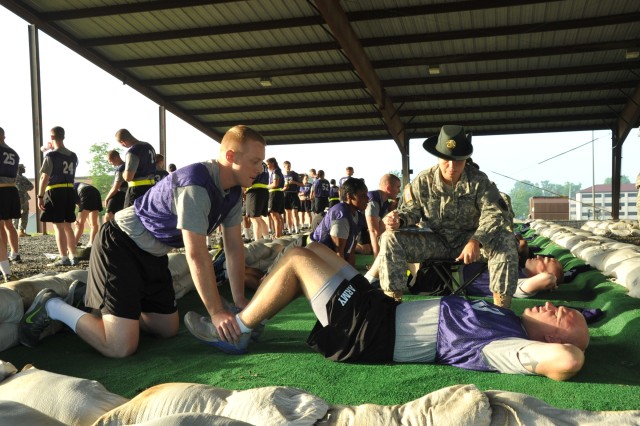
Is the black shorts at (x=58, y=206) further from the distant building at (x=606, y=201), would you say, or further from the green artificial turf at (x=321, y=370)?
the distant building at (x=606, y=201)

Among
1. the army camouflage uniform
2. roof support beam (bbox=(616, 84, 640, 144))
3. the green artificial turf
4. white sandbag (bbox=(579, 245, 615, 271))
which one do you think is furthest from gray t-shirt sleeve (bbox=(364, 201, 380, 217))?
roof support beam (bbox=(616, 84, 640, 144))

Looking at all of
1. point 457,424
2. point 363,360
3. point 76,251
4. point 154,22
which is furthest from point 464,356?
→ point 154,22

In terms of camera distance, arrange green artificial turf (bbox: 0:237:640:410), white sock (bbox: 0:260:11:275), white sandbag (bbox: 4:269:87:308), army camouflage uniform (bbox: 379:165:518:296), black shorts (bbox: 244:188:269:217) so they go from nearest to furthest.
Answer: green artificial turf (bbox: 0:237:640:410) → white sandbag (bbox: 4:269:87:308) → army camouflage uniform (bbox: 379:165:518:296) → white sock (bbox: 0:260:11:275) → black shorts (bbox: 244:188:269:217)

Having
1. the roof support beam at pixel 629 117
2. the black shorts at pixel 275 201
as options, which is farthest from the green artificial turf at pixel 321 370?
the roof support beam at pixel 629 117

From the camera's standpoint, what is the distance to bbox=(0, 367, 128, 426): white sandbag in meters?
1.37

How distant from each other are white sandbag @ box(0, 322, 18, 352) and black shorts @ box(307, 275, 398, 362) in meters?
1.54

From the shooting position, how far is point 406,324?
6.76ft

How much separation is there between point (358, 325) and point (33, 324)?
5.38ft

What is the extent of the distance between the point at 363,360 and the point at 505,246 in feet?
3.80

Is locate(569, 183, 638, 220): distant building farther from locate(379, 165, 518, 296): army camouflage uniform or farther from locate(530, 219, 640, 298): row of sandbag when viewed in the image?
locate(379, 165, 518, 296): army camouflage uniform

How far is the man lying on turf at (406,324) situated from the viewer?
1.95m

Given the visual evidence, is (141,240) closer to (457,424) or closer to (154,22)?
(457,424)

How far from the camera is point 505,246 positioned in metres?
2.82

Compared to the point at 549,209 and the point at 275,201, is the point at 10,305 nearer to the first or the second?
the point at 275,201
